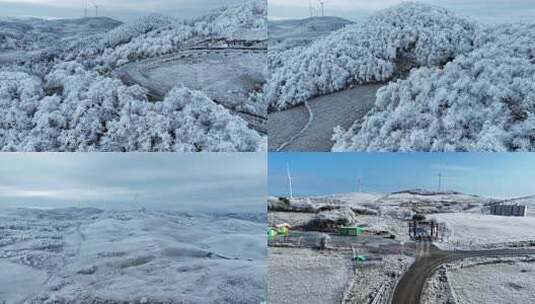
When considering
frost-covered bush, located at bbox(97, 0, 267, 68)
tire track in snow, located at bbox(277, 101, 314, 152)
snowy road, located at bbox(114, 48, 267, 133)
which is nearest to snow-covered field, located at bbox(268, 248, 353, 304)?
tire track in snow, located at bbox(277, 101, 314, 152)

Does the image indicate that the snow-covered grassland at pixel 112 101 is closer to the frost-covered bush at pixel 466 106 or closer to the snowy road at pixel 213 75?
the snowy road at pixel 213 75

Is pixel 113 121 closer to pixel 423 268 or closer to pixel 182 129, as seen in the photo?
pixel 182 129

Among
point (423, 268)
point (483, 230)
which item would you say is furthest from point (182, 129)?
point (483, 230)

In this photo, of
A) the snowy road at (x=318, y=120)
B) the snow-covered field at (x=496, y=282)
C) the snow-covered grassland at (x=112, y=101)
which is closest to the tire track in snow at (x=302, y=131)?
the snowy road at (x=318, y=120)

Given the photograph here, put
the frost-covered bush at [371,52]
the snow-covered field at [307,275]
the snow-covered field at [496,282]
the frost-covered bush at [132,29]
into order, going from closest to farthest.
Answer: the snow-covered field at [496,282], the snow-covered field at [307,275], the frost-covered bush at [371,52], the frost-covered bush at [132,29]

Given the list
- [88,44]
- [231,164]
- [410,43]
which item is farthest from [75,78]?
[410,43]

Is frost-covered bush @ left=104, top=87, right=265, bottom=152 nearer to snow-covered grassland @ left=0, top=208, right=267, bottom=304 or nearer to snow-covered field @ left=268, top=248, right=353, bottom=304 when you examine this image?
snow-covered grassland @ left=0, top=208, right=267, bottom=304

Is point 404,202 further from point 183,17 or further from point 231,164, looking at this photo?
point 183,17
